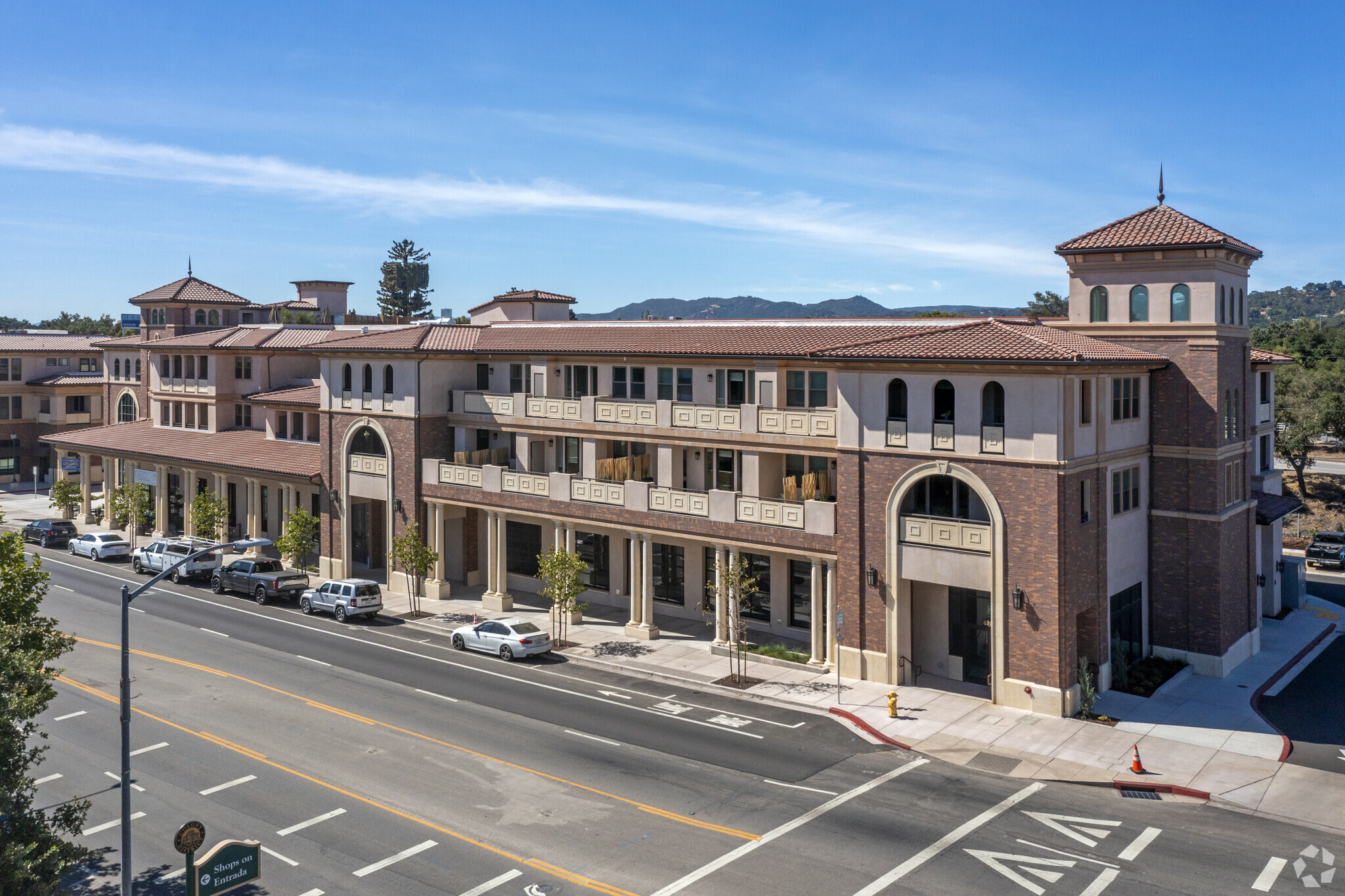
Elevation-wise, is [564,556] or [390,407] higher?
[390,407]

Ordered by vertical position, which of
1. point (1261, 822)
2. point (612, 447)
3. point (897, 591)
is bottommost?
point (1261, 822)

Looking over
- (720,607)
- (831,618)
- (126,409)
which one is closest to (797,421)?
(831,618)

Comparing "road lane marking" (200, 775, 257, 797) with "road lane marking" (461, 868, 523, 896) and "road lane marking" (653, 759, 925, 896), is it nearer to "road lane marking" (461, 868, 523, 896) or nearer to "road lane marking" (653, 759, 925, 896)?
"road lane marking" (461, 868, 523, 896)

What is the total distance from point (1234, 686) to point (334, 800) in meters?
28.6

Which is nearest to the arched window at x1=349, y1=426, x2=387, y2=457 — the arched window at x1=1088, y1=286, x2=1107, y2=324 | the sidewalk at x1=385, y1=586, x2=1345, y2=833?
the sidewalk at x1=385, y1=586, x2=1345, y2=833

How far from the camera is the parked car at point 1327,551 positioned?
57.5 m

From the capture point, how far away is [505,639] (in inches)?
1529

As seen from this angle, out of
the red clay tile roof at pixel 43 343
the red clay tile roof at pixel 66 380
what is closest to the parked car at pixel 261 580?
the red clay tile roof at pixel 66 380

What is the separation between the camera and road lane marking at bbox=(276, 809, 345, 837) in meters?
23.4

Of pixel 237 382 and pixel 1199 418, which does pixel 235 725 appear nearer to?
pixel 1199 418

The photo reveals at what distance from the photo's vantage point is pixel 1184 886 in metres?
20.8

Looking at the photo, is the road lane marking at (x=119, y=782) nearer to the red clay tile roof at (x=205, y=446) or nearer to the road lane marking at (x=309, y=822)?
the road lane marking at (x=309, y=822)

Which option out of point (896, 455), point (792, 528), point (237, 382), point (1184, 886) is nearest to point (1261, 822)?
point (1184, 886)

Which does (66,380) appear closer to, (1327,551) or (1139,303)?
(1139,303)
